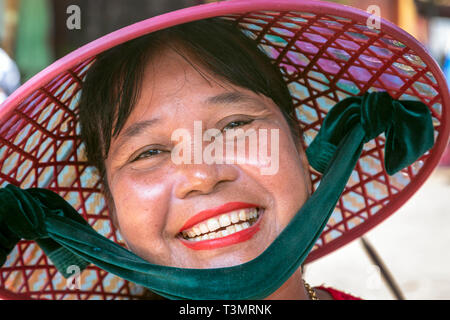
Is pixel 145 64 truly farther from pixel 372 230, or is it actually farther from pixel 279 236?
pixel 372 230

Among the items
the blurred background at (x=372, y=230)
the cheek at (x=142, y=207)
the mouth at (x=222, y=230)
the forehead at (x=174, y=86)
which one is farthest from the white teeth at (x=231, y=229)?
the blurred background at (x=372, y=230)

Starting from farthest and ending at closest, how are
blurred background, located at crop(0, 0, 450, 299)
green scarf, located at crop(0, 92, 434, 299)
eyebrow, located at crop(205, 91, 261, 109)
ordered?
1. blurred background, located at crop(0, 0, 450, 299)
2. eyebrow, located at crop(205, 91, 261, 109)
3. green scarf, located at crop(0, 92, 434, 299)

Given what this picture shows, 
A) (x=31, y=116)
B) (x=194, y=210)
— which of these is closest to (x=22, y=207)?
(x=31, y=116)

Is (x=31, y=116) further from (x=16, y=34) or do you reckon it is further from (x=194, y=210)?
(x=16, y=34)

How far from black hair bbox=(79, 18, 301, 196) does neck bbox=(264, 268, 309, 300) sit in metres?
0.38

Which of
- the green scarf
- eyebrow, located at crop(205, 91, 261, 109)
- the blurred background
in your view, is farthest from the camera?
the blurred background

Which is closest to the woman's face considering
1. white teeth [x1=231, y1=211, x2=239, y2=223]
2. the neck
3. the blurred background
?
white teeth [x1=231, y1=211, x2=239, y2=223]

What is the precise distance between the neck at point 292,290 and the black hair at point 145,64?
0.38m

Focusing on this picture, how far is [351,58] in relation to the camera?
1.21 meters

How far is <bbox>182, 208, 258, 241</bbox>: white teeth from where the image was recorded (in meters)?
1.00

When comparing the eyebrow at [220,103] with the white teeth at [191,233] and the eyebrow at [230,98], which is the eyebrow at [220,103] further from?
the white teeth at [191,233]

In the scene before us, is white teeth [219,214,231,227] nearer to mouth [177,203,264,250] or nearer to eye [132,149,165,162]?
mouth [177,203,264,250]

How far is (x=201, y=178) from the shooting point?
97 cm

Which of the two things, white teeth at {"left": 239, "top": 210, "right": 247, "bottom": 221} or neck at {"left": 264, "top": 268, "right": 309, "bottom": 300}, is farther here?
neck at {"left": 264, "top": 268, "right": 309, "bottom": 300}
